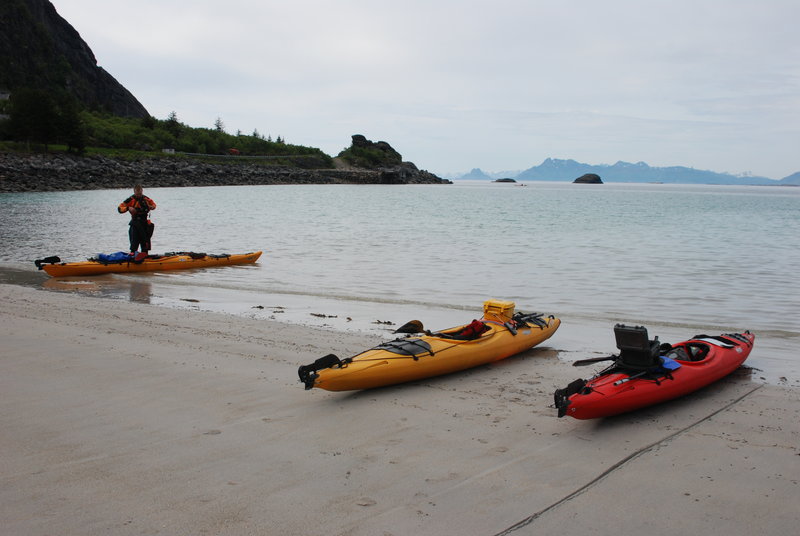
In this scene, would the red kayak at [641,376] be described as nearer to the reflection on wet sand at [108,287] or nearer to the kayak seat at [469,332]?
the kayak seat at [469,332]

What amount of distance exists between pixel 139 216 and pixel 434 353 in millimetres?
9547

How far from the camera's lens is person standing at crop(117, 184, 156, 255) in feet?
42.4

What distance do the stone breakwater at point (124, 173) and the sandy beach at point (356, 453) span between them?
138 feet

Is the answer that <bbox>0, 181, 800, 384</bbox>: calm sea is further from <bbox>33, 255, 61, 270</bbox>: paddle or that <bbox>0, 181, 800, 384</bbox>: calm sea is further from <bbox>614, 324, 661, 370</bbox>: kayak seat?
<bbox>614, 324, 661, 370</bbox>: kayak seat

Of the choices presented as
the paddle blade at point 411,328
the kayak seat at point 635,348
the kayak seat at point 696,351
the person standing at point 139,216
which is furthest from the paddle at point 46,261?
the kayak seat at point 696,351

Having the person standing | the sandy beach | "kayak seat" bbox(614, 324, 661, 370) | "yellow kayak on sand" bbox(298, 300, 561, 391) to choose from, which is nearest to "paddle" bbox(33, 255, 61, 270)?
the person standing

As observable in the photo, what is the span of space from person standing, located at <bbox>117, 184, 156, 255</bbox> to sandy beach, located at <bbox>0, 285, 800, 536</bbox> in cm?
691

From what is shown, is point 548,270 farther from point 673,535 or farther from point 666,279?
point 673,535

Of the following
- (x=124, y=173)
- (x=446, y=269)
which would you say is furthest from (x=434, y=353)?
(x=124, y=173)

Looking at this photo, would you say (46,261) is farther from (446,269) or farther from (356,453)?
(356,453)

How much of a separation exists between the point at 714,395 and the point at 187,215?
92.6 feet

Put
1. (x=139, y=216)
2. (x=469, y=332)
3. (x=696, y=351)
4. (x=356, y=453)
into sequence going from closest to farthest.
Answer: (x=356, y=453) < (x=696, y=351) < (x=469, y=332) < (x=139, y=216)

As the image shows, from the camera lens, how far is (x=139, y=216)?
43.4 ft

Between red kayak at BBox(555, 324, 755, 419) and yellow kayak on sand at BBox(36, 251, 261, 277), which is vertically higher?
red kayak at BBox(555, 324, 755, 419)
